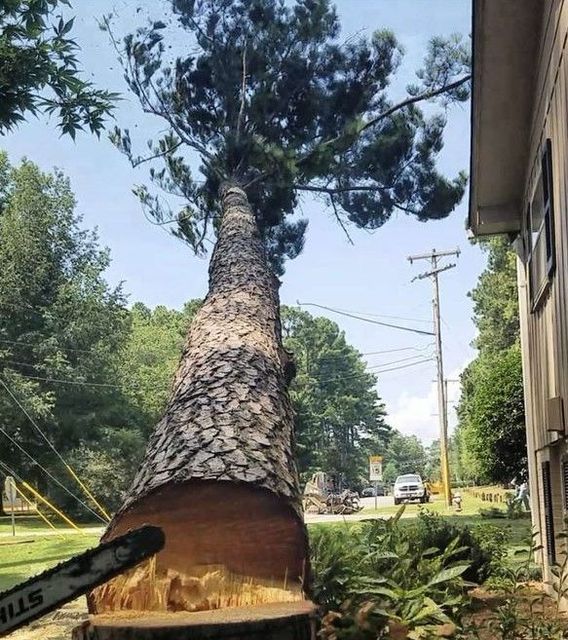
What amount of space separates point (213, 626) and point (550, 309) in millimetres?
4464

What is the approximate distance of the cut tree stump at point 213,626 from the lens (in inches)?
92.5

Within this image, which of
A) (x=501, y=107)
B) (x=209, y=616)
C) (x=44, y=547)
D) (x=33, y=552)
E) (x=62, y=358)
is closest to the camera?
(x=209, y=616)

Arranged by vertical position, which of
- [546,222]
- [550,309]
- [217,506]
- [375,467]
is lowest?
[217,506]

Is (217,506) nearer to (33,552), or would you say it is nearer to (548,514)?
(548,514)

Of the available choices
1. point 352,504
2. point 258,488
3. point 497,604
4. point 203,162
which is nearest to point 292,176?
point 203,162

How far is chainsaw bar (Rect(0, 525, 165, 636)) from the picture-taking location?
1856 mm

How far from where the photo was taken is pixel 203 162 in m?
12.5

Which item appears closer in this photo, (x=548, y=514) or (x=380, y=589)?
(x=380, y=589)

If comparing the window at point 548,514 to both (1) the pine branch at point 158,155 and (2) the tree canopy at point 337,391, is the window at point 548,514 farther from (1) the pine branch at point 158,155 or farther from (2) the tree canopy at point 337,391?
(2) the tree canopy at point 337,391

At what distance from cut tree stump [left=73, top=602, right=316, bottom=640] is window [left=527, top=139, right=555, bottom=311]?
3855 mm

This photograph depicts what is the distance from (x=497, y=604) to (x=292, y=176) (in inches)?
268

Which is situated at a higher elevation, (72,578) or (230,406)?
(230,406)

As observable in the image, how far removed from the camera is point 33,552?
13797 millimetres

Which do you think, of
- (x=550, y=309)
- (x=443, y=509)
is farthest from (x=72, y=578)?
(x=443, y=509)
